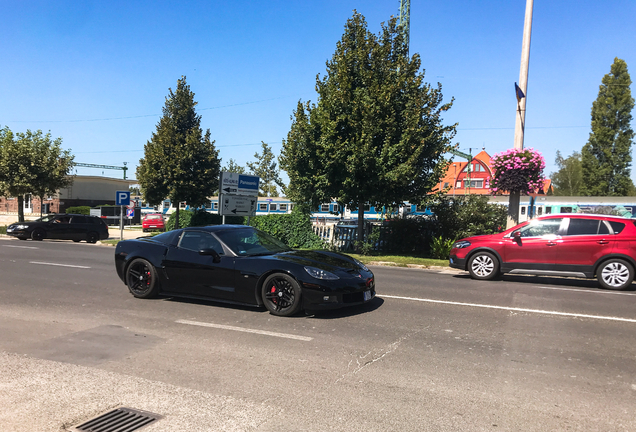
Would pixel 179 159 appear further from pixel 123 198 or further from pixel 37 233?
pixel 37 233

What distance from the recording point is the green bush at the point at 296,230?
65.6ft

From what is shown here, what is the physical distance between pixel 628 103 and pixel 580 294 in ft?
165

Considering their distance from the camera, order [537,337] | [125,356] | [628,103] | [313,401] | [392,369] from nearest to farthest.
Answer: [313,401] → [392,369] → [125,356] → [537,337] → [628,103]

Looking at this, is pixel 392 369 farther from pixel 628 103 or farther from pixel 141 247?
pixel 628 103

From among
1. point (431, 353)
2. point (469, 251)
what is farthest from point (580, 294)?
point (431, 353)

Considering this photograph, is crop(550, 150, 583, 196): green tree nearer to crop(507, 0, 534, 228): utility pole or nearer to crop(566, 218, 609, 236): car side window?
crop(507, 0, 534, 228): utility pole

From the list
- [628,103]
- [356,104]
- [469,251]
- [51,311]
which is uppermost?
[628,103]

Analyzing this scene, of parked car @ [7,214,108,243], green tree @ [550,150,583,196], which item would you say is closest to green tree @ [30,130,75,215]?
parked car @ [7,214,108,243]

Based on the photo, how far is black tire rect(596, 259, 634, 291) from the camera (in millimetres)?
10352

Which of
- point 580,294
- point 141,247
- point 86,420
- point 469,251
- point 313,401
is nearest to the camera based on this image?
point 86,420

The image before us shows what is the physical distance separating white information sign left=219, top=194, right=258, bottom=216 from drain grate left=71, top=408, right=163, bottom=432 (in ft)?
44.8

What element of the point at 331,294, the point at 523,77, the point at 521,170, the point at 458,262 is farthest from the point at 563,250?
the point at 331,294

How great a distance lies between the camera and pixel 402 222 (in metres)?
19.0

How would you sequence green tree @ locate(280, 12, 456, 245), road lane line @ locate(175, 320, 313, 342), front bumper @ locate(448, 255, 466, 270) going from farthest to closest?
green tree @ locate(280, 12, 456, 245) → front bumper @ locate(448, 255, 466, 270) → road lane line @ locate(175, 320, 313, 342)
